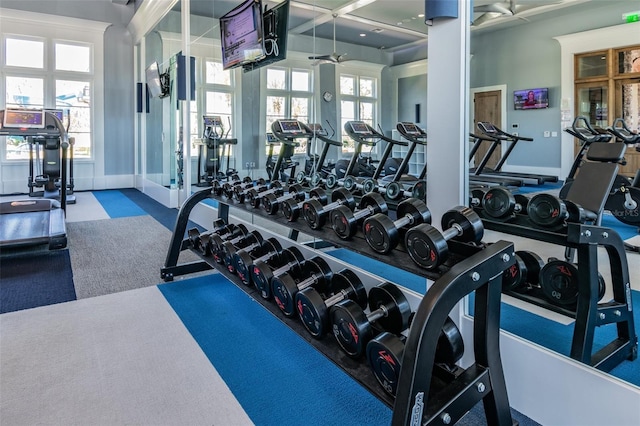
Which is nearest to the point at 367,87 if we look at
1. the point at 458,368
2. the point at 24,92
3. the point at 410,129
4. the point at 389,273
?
the point at 410,129

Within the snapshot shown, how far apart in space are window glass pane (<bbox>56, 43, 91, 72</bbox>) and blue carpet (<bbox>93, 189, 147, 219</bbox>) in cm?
260

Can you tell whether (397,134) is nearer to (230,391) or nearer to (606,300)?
(606,300)

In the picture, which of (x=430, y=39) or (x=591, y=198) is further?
(x=591, y=198)

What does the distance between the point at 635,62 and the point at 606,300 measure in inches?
43.5

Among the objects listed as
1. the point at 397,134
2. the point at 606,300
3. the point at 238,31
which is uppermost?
the point at 238,31

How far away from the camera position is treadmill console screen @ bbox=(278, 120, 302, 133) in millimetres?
3926

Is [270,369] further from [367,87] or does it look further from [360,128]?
[367,87]

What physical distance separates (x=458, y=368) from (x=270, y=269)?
1.14 meters

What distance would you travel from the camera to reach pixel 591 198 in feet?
6.81

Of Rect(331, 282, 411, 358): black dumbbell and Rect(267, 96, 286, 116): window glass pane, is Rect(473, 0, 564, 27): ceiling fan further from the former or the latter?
Rect(267, 96, 286, 116): window glass pane

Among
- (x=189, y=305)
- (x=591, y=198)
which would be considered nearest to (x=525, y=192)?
(x=591, y=198)

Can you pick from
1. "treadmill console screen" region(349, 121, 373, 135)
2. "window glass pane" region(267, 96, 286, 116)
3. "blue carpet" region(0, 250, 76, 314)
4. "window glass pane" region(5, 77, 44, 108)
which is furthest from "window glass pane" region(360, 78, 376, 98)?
"window glass pane" region(5, 77, 44, 108)

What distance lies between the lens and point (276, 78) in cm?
413

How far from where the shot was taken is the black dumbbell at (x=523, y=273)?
80.4 inches
